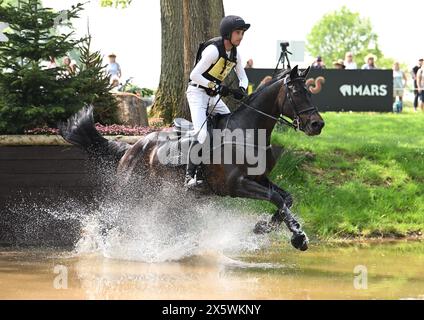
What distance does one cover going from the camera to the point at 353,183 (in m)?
14.6

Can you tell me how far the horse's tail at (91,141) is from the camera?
11836 mm

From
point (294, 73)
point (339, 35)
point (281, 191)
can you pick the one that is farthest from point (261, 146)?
point (339, 35)

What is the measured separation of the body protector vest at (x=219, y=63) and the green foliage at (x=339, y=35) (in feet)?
325

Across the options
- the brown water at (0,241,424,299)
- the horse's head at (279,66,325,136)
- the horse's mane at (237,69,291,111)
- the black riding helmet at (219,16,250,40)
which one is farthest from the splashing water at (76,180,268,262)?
the black riding helmet at (219,16,250,40)

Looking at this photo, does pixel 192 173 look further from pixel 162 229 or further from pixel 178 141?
pixel 162 229

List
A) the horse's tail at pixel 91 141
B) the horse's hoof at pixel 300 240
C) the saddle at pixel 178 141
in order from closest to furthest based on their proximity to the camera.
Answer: the horse's hoof at pixel 300 240 < the saddle at pixel 178 141 < the horse's tail at pixel 91 141

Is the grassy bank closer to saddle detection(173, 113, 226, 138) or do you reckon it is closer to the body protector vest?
saddle detection(173, 113, 226, 138)

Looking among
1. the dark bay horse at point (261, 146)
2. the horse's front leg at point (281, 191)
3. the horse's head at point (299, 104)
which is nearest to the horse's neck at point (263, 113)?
the dark bay horse at point (261, 146)

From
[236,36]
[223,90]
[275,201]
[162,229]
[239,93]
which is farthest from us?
[162,229]

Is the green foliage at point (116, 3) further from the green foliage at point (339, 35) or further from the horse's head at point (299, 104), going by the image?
the green foliage at point (339, 35)

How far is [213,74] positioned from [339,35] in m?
103

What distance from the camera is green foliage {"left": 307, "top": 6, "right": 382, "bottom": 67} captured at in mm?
109500

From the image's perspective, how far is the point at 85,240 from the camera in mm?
11539

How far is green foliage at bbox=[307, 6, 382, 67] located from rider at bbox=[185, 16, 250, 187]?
98.8 m
